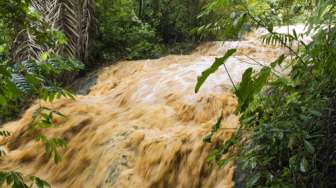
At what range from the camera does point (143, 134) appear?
4215 millimetres

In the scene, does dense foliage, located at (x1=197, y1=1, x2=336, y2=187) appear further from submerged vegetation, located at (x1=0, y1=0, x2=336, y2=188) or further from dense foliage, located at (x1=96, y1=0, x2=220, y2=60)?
dense foliage, located at (x1=96, y1=0, x2=220, y2=60)

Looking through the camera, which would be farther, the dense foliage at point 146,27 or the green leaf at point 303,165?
the dense foliage at point 146,27

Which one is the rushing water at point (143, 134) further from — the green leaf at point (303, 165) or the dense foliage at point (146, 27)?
the dense foliage at point (146, 27)

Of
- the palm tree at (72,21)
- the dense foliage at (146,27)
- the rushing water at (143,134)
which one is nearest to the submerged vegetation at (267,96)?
the rushing water at (143,134)

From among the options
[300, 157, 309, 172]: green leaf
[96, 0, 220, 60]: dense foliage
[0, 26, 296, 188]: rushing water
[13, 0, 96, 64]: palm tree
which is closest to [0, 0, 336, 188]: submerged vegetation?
[300, 157, 309, 172]: green leaf

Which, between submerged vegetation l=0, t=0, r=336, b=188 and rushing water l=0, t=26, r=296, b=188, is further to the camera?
rushing water l=0, t=26, r=296, b=188

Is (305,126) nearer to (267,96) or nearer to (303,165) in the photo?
(303,165)

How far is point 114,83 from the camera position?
264 inches

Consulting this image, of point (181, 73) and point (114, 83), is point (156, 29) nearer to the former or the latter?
point (114, 83)

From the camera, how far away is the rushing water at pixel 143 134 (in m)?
3.55

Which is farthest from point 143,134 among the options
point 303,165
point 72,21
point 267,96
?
point 72,21

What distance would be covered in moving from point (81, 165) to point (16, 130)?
1748 mm

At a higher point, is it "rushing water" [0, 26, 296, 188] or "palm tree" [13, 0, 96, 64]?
"palm tree" [13, 0, 96, 64]

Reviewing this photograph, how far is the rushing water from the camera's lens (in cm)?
355
